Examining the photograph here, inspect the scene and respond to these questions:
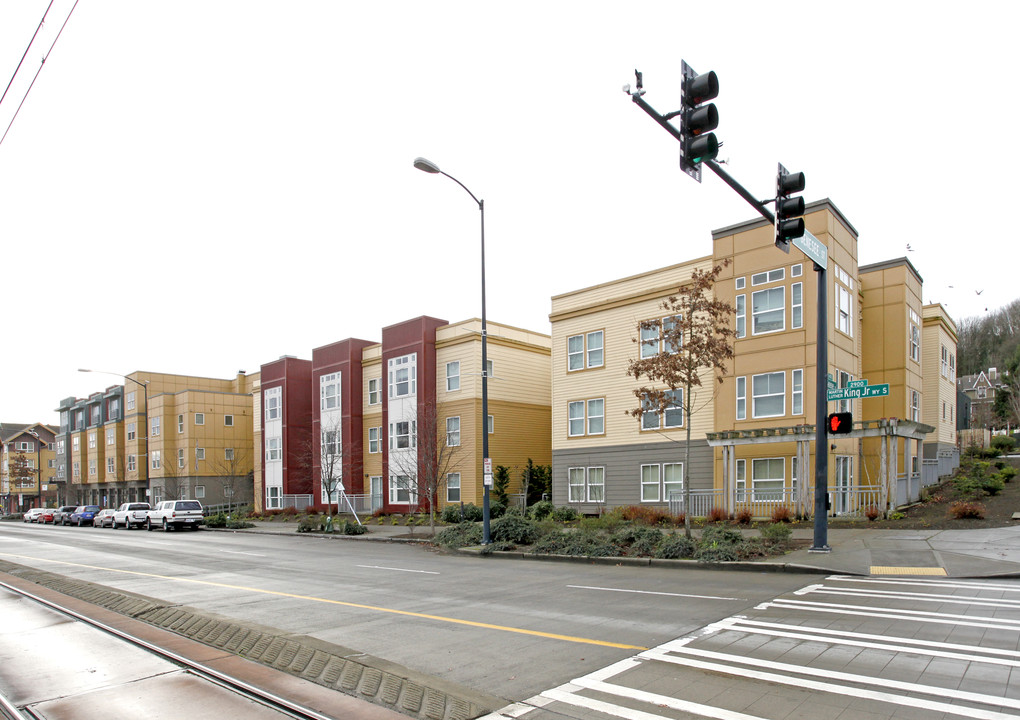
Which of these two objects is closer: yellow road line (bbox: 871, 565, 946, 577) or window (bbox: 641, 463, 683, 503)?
yellow road line (bbox: 871, 565, 946, 577)

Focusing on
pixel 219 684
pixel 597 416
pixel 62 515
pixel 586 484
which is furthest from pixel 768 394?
pixel 62 515

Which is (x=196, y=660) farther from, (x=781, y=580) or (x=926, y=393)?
(x=926, y=393)

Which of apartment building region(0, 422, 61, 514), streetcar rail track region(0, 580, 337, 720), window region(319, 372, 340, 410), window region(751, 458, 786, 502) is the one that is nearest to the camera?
streetcar rail track region(0, 580, 337, 720)

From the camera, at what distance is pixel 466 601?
39.3 feet

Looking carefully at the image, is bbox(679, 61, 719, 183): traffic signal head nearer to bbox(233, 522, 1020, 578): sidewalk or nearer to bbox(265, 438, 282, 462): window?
bbox(233, 522, 1020, 578): sidewalk

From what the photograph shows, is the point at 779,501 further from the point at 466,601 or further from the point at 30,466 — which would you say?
the point at 30,466

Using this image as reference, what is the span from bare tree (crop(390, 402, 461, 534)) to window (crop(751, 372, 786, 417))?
12699 mm

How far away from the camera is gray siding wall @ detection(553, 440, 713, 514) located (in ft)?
89.9

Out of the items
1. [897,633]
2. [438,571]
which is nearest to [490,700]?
[897,633]

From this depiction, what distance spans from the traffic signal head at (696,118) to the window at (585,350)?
22962mm

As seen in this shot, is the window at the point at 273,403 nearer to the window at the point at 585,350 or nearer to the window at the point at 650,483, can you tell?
the window at the point at 585,350

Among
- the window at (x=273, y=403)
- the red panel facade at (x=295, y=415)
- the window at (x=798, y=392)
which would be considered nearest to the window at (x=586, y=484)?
the window at (x=798, y=392)

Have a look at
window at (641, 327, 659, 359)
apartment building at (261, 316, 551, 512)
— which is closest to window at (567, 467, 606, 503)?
window at (641, 327, 659, 359)

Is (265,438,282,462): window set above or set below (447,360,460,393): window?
below
